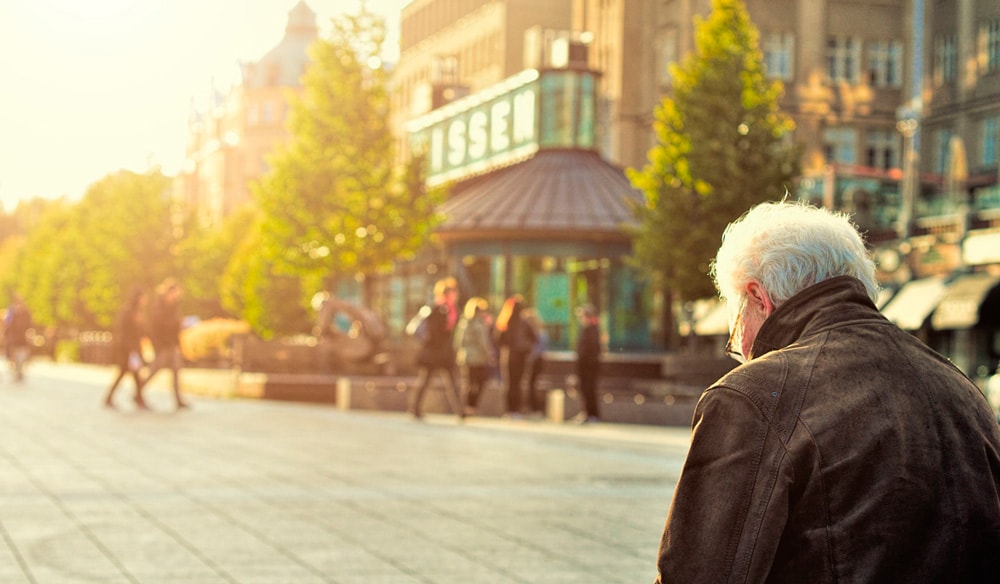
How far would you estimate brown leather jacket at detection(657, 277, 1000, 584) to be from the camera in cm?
295

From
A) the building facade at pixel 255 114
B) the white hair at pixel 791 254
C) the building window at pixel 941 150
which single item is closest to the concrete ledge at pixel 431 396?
the white hair at pixel 791 254

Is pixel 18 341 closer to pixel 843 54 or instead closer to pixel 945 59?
pixel 843 54

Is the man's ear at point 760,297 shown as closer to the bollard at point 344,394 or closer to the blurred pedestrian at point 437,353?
the blurred pedestrian at point 437,353

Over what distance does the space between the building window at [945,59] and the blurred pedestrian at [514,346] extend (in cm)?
4189

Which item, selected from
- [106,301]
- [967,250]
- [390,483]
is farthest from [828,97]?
[390,483]

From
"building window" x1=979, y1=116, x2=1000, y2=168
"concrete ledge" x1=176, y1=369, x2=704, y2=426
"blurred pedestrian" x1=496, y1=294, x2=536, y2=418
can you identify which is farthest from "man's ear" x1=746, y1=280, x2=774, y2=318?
"building window" x1=979, y1=116, x2=1000, y2=168

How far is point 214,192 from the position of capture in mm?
136375

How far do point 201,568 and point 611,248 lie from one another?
1375 inches

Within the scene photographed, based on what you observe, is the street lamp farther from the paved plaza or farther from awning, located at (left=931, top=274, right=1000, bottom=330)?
the paved plaza

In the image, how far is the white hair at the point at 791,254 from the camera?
10.7 ft

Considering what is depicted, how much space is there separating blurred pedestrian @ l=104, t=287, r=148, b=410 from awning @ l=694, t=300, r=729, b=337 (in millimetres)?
20619

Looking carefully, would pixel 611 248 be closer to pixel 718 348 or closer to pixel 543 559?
pixel 718 348

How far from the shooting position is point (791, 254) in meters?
3.26

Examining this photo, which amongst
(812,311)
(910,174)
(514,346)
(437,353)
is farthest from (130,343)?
(910,174)
